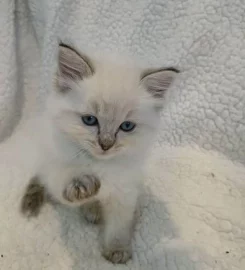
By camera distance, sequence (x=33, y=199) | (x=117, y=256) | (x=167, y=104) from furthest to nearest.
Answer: (x=167, y=104) < (x=33, y=199) < (x=117, y=256)

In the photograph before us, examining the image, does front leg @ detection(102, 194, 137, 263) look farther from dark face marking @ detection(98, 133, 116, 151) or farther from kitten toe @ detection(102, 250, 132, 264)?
dark face marking @ detection(98, 133, 116, 151)

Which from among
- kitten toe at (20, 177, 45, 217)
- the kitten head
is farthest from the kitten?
kitten toe at (20, 177, 45, 217)

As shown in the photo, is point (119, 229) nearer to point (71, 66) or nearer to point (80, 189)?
point (80, 189)

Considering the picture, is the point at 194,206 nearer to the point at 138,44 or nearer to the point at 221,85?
the point at 221,85

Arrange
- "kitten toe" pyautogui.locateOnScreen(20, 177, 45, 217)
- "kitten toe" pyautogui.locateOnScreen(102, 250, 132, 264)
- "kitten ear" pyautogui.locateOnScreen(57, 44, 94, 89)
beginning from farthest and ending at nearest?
"kitten toe" pyautogui.locateOnScreen(20, 177, 45, 217), "kitten toe" pyautogui.locateOnScreen(102, 250, 132, 264), "kitten ear" pyautogui.locateOnScreen(57, 44, 94, 89)

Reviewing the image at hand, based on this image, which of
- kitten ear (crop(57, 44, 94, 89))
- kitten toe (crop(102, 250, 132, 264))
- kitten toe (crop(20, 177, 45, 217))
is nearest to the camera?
kitten ear (crop(57, 44, 94, 89))

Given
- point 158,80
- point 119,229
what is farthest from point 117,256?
point 158,80
